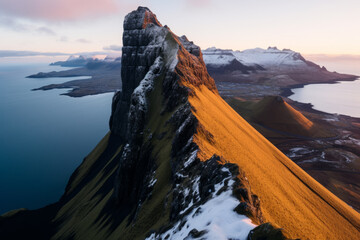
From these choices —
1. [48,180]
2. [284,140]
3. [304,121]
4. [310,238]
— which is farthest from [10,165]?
[304,121]

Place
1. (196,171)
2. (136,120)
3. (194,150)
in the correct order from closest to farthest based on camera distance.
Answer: (196,171) < (194,150) < (136,120)

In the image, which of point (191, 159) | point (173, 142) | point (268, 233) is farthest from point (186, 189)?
point (268, 233)

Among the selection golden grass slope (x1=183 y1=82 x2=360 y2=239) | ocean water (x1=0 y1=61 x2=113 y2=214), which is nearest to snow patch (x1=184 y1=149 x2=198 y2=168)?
golden grass slope (x1=183 y1=82 x2=360 y2=239)

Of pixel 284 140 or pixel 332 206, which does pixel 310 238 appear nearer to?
pixel 332 206

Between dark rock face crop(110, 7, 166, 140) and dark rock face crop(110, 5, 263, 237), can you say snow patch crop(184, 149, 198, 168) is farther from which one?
dark rock face crop(110, 7, 166, 140)

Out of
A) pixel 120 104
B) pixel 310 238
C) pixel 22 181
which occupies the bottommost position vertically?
pixel 22 181

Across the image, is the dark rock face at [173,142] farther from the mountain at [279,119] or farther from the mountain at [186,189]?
the mountain at [279,119]

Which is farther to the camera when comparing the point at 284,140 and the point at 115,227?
the point at 284,140

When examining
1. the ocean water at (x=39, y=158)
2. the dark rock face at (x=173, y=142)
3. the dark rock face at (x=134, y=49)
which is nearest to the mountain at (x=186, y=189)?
the dark rock face at (x=173, y=142)

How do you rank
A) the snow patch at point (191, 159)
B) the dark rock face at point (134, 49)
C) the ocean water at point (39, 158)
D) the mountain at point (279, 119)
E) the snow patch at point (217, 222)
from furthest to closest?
the mountain at point (279, 119), the ocean water at point (39, 158), the dark rock face at point (134, 49), the snow patch at point (191, 159), the snow patch at point (217, 222)
